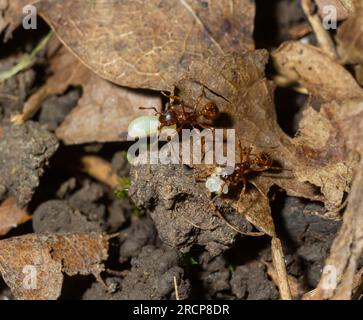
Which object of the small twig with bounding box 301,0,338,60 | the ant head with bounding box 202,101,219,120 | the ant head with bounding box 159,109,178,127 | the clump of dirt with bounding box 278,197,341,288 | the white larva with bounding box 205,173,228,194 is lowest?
the clump of dirt with bounding box 278,197,341,288

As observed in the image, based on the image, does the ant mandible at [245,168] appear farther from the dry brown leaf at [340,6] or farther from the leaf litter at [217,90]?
the dry brown leaf at [340,6]

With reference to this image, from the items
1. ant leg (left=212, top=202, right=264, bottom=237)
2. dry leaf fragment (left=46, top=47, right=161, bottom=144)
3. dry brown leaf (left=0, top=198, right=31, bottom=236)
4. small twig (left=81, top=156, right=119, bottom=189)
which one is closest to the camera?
ant leg (left=212, top=202, right=264, bottom=237)

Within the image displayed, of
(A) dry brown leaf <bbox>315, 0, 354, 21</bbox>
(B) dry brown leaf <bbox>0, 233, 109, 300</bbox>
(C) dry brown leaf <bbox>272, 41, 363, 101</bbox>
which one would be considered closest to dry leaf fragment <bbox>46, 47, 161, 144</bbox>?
(B) dry brown leaf <bbox>0, 233, 109, 300</bbox>

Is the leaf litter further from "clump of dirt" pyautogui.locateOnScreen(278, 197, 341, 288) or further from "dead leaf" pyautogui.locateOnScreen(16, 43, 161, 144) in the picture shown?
"clump of dirt" pyautogui.locateOnScreen(278, 197, 341, 288)

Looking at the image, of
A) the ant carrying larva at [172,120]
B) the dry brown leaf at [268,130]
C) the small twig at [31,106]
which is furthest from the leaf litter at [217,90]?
the small twig at [31,106]

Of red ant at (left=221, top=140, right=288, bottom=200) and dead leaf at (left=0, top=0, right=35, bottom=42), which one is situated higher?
dead leaf at (left=0, top=0, right=35, bottom=42)

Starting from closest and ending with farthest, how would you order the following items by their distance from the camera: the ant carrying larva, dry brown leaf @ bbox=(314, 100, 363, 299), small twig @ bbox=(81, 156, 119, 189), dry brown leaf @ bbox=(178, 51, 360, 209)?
dry brown leaf @ bbox=(314, 100, 363, 299)
dry brown leaf @ bbox=(178, 51, 360, 209)
the ant carrying larva
small twig @ bbox=(81, 156, 119, 189)

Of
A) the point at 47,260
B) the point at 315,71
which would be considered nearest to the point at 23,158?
the point at 47,260
